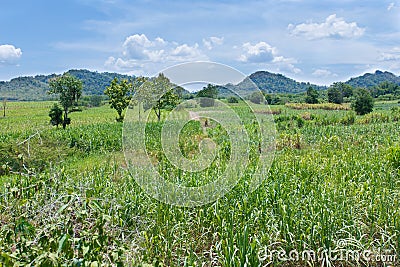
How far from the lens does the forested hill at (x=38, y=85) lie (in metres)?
88.1

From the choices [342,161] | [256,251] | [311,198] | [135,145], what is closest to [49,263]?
[256,251]

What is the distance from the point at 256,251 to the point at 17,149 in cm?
595

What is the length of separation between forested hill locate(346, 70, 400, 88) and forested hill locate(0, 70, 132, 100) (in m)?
68.1

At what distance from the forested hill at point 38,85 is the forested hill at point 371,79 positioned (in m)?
68.1

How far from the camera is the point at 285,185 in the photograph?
4.86m

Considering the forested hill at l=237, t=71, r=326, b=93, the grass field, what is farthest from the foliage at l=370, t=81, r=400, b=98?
the grass field

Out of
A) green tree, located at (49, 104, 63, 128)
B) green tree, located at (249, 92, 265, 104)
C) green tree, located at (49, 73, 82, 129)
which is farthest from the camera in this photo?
green tree, located at (49, 104, 63, 128)

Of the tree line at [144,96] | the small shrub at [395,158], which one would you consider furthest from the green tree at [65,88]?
the small shrub at [395,158]

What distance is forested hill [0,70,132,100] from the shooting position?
8806 centimetres

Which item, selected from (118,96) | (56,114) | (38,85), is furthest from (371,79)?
(56,114)

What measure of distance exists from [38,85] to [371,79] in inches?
3864

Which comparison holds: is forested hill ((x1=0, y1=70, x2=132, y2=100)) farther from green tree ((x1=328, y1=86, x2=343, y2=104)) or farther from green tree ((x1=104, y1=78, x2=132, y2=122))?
green tree ((x1=104, y1=78, x2=132, y2=122))

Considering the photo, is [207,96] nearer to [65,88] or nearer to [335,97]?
[65,88]

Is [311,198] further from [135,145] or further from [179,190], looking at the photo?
[135,145]
